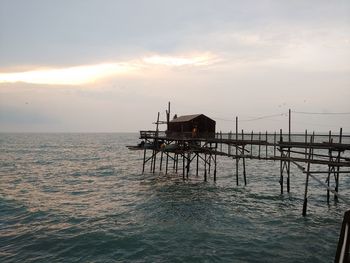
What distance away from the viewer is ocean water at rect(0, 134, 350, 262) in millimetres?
14047

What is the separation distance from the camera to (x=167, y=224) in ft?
59.0

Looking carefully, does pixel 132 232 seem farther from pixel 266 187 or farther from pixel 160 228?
pixel 266 187

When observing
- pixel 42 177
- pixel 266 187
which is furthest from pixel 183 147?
pixel 42 177

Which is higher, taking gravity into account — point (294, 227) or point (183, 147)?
point (183, 147)

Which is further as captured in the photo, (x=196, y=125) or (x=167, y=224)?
(x=196, y=125)

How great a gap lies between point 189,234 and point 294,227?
6029 millimetres

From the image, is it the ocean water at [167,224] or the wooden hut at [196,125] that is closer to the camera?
the ocean water at [167,224]

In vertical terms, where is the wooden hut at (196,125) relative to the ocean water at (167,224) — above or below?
above

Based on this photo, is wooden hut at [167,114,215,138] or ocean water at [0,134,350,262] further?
wooden hut at [167,114,215,138]

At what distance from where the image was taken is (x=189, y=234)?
53.5 ft

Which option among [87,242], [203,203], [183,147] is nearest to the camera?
[87,242]

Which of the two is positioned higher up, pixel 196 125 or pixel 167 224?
pixel 196 125

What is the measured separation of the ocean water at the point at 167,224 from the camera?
14.0 meters

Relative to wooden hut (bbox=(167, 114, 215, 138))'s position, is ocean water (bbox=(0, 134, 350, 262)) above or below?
below
